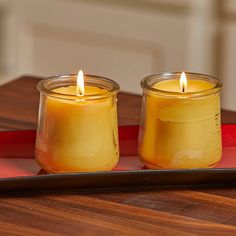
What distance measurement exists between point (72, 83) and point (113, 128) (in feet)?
0.30

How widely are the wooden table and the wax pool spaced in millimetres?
38

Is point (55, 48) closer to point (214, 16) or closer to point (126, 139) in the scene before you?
point (214, 16)

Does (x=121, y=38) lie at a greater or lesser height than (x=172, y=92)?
lesser

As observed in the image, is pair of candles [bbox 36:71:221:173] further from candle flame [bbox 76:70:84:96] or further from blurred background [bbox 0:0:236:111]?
blurred background [bbox 0:0:236:111]

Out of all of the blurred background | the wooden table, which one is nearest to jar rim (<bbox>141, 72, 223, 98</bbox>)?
the wooden table

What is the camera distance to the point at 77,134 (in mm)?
908

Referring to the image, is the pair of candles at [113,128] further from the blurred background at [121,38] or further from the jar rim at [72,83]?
the blurred background at [121,38]

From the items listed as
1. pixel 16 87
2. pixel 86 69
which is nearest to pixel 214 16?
pixel 86 69

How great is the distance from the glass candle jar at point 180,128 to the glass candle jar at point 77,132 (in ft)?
0.14

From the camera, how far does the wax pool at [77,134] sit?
909 millimetres

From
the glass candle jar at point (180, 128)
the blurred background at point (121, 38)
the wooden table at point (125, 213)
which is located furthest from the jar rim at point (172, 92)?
the blurred background at point (121, 38)

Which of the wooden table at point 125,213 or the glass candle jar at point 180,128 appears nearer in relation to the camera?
the wooden table at point 125,213

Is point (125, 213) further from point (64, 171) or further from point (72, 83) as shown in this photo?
point (72, 83)

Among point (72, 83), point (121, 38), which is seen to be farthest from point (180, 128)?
point (121, 38)
